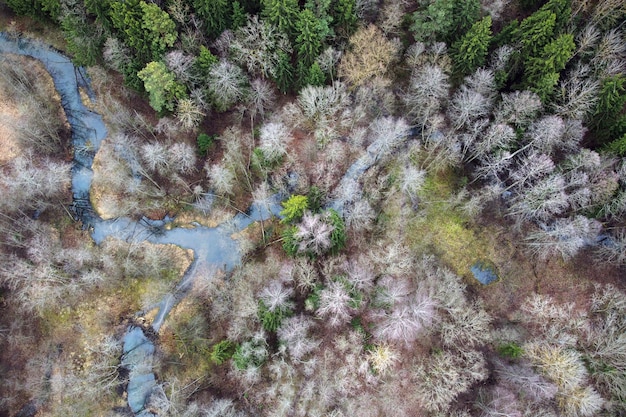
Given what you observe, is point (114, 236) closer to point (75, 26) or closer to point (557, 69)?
point (75, 26)

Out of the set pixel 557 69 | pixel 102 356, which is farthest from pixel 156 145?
pixel 557 69

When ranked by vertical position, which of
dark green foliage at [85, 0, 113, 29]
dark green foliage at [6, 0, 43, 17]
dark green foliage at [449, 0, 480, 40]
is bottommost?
dark green foliage at [6, 0, 43, 17]

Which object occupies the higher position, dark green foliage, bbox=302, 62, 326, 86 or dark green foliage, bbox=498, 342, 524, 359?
dark green foliage, bbox=302, 62, 326, 86

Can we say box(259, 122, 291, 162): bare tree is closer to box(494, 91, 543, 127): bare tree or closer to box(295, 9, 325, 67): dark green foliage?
box(295, 9, 325, 67): dark green foliage

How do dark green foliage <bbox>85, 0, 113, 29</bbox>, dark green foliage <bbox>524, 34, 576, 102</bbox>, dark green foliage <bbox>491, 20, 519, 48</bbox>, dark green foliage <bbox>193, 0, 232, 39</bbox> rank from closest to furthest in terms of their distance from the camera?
dark green foliage <bbox>524, 34, 576, 102</bbox>, dark green foliage <bbox>491, 20, 519, 48</bbox>, dark green foliage <bbox>85, 0, 113, 29</bbox>, dark green foliage <bbox>193, 0, 232, 39</bbox>

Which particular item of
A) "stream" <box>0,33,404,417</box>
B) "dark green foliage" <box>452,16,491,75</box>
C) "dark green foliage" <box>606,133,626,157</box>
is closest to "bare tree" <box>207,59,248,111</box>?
"stream" <box>0,33,404,417</box>

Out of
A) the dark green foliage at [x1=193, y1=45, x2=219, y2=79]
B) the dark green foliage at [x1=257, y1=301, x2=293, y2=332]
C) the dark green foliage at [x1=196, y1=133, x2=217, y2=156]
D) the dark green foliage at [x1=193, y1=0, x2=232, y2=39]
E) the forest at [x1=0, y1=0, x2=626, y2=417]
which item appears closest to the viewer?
the dark green foliage at [x1=257, y1=301, x2=293, y2=332]

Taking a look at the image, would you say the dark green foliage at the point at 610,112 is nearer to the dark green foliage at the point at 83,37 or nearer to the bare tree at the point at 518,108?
the bare tree at the point at 518,108
